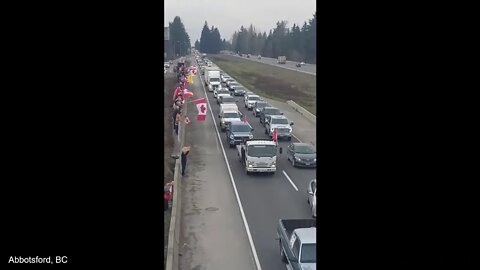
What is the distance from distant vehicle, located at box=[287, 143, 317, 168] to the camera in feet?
30.4

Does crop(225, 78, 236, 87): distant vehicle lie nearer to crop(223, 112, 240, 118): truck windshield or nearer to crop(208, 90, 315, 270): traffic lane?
crop(223, 112, 240, 118): truck windshield

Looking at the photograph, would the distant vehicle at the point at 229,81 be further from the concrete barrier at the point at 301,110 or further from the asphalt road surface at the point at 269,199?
the asphalt road surface at the point at 269,199

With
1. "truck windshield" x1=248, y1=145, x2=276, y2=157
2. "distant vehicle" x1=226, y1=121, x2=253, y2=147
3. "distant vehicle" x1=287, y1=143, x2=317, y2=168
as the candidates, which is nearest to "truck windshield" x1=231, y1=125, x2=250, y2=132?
"distant vehicle" x1=226, y1=121, x2=253, y2=147

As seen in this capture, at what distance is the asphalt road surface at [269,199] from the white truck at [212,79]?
6.00m

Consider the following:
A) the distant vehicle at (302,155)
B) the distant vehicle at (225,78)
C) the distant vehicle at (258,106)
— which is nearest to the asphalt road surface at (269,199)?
the distant vehicle at (302,155)

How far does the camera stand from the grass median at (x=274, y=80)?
10227 mm

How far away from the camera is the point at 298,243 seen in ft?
15.1

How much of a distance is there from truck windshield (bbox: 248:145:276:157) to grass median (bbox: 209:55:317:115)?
102cm

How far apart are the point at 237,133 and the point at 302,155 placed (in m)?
1.98
